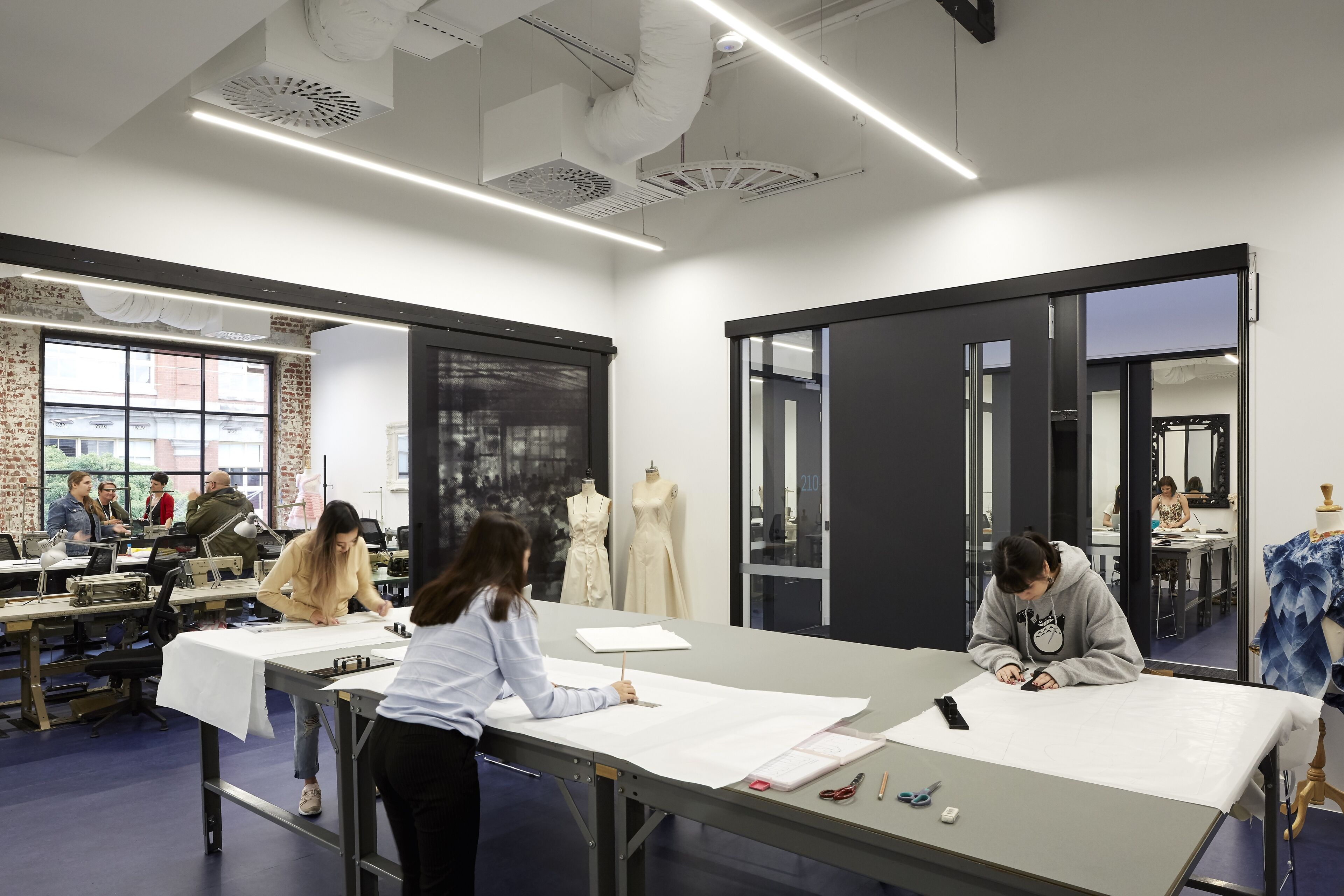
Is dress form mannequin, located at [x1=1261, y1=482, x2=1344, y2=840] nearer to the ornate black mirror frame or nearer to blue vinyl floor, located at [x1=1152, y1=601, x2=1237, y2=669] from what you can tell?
blue vinyl floor, located at [x1=1152, y1=601, x2=1237, y2=669]

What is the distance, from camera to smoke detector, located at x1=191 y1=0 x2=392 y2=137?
10.5 ft

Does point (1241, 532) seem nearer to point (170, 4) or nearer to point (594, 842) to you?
point (594, 842)

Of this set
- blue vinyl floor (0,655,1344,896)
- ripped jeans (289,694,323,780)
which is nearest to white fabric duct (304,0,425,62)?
ripped jeans (289,694,323,780)

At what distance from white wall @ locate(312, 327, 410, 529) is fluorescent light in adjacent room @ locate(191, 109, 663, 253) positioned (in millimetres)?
5834

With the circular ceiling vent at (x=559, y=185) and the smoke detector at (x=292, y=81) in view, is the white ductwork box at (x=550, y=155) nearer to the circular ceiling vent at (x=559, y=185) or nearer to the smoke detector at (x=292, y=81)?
the circular ceiling vent at (x=559, y=185)

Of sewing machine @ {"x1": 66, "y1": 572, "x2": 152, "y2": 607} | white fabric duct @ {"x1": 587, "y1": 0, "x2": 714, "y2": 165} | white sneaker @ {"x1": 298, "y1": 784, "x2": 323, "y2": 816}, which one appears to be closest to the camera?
white sneaker @ {"x1": 298, "y1": 784, "x2": 323, "y2": 816}

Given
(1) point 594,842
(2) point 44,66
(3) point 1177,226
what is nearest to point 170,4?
(2) point 44,66

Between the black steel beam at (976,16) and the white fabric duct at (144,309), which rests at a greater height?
the black steel beam at (976,16)

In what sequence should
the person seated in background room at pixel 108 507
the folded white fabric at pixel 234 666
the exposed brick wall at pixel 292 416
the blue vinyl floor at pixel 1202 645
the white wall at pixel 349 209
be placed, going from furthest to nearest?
1. the exposed brick wall at pixel 292 416
2. the person seated in background room at pixel 108 507
3. the blue vinyl floor at pixel 1202 645
4. the white wall at pixel 349 209
5. the folded white fabric at pixel 234 666

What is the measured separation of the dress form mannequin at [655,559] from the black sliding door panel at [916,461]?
4.09ft

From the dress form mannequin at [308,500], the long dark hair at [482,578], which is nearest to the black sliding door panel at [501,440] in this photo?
the long dark hair at [482,578]

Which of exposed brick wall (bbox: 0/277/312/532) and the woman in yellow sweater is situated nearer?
the woman in yellow sweater

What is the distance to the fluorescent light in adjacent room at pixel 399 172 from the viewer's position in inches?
143

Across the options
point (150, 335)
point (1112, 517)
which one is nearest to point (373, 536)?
point (150, 335)
